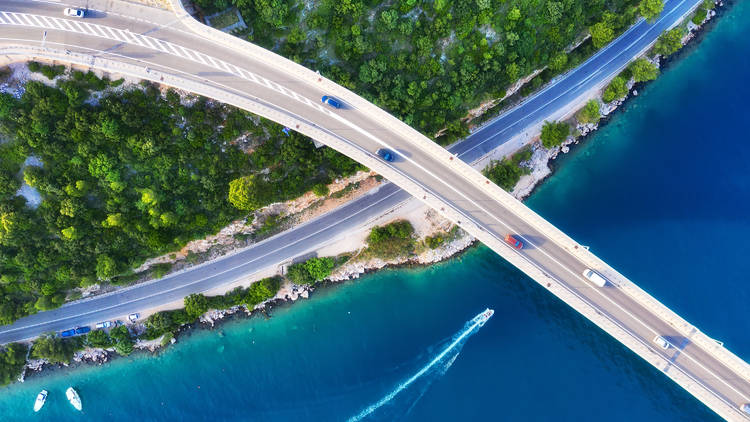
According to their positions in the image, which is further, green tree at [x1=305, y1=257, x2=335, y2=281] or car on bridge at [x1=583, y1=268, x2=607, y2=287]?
green tree at [x1=305, y1=257, x2=335, y2=281]

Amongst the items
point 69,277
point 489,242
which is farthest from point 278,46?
point 69,277

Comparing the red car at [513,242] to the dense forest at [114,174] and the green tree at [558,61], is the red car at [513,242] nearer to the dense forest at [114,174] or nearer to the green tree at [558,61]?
the dense forest at [114,174]

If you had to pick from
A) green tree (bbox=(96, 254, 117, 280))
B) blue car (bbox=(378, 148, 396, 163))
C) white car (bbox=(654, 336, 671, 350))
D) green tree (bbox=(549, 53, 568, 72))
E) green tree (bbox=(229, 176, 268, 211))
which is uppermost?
green tree (bbox=(549, 53, 568, 72))

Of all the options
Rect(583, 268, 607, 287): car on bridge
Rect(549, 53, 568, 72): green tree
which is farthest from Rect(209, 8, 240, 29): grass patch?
Rect(583, 268, 607, 287): car on bridge

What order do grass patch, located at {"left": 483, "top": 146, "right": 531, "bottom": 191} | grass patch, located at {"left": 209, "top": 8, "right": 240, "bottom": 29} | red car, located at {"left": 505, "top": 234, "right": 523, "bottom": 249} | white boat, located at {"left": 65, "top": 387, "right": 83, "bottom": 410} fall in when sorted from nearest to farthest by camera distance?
1. grass patch, located at {"left": 209, "top": 8, "right": 240, "bottom": 29}
2. red car, located at {"left": 505, "top": 234, "right": 523, "bottom": 249}
3. grass patch, located at {"left": 483, "top": 146, "right": 531, "bottom": 191}
4. white boat, located at {"left": 65, "top": 387, "right": 83, "bottom": 410}

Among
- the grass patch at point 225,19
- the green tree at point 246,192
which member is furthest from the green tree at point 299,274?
the grass patch at point 225,19

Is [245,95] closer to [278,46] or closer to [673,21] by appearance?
[278,46]

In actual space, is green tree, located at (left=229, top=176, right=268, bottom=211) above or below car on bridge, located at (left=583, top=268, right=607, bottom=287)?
below

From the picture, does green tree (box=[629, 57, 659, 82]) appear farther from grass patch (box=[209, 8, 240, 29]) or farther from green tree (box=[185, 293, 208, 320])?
green tree (box=[185, 293, 208, 320])
